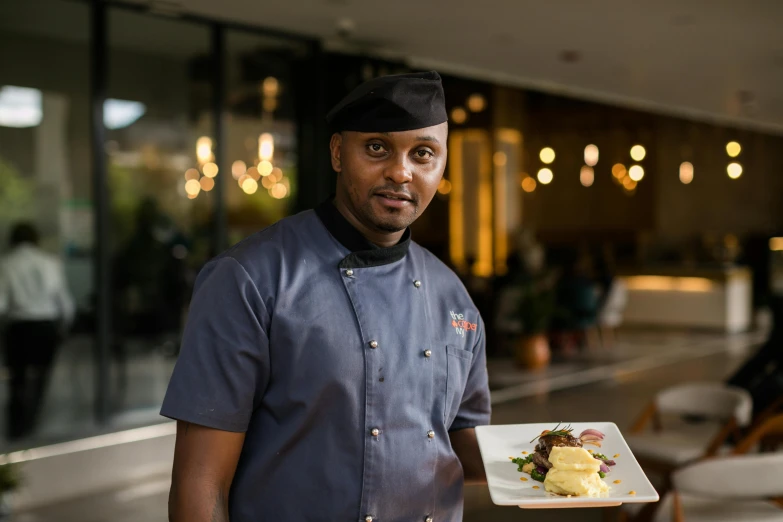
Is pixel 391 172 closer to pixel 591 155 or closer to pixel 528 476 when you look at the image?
pixel 528 476

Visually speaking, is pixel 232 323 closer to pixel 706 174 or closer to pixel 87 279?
pixel 87 279

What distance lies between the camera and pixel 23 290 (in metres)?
4.96

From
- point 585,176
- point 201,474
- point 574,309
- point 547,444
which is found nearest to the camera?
point 201,474

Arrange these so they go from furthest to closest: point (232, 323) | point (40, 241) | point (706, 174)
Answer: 1. point (706, 174)
2. point (40, 241)
3. point (232, 323)

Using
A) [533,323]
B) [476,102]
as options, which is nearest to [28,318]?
[533,323]

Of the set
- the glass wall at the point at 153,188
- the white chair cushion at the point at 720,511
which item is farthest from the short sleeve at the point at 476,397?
the glass wall at the point at 153,188

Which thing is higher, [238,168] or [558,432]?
[238,168]

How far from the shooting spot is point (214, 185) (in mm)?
5848

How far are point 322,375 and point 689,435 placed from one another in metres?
3.53

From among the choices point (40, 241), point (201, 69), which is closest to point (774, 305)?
point (201, 69)

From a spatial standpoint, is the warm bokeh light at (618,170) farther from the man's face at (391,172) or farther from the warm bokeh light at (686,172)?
the man's face at (391,172)

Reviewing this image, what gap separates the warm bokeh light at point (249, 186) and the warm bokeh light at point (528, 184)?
25.9 feet

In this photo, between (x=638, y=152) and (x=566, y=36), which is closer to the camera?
(x=566, y=36)

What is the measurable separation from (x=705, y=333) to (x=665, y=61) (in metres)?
5.15
